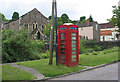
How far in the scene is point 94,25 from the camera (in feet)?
A: 165

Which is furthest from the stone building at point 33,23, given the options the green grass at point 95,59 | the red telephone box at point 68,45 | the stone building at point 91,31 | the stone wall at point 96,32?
the red telephone box at point 68,45

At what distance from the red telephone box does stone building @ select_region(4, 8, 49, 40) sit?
29607 millimetres

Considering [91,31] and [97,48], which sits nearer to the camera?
[97,48]

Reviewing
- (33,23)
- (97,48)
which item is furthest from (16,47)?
(33,23)

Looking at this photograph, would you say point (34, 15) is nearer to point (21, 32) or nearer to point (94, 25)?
point (94, 25)

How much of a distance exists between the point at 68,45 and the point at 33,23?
34.2 meters

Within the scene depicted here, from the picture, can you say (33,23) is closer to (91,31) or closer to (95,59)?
(91,31)

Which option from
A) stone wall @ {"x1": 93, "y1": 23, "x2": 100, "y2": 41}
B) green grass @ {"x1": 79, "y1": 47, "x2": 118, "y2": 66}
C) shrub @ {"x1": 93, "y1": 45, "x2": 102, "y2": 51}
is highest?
stone wall @ {"x1": 93, "y1": 23, "x2": 100, "y2": 41}

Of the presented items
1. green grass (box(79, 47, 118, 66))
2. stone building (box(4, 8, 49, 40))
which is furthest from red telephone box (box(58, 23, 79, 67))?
stone building (box(4, 8, 49, 40))

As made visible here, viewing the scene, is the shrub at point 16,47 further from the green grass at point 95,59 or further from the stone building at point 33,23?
the stone building at point 33,23

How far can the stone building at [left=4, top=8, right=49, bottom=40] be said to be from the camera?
132ft

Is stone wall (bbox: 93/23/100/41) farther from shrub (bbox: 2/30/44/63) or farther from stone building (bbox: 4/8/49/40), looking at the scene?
shrub (bbox: 2/30/44/63)

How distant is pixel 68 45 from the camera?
32.4ft

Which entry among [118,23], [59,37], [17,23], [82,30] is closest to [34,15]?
[17,23]
